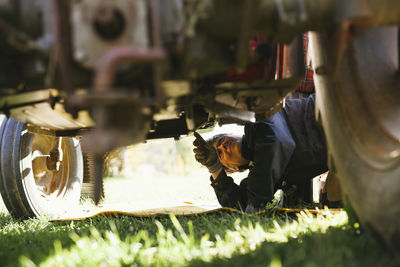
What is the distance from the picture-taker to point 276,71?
151 centimetres

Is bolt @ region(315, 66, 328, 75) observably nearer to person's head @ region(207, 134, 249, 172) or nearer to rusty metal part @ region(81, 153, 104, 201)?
person's head @ region(207, 134, 249, 172)

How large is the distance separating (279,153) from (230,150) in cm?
53

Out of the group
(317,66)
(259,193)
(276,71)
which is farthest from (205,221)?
(317,66)

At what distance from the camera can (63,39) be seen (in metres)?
0.85

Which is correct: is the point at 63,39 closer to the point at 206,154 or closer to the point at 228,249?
the point at 228,249

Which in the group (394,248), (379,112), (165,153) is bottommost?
(165,153)

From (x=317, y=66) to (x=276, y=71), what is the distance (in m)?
0.28

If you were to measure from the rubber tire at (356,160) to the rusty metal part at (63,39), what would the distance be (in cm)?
69

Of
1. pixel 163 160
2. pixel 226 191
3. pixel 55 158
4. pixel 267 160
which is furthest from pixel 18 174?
pixel 163 160

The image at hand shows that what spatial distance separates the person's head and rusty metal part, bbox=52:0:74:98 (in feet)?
6.58

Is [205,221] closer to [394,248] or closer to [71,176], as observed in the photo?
[394,248]

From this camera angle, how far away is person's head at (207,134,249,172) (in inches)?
109

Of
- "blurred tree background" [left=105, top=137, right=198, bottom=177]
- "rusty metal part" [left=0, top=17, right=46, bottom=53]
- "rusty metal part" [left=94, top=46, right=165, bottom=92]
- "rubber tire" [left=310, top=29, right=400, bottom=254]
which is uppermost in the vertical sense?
"rusty metal part" [left=0, top=17, right=46, bottom=53]

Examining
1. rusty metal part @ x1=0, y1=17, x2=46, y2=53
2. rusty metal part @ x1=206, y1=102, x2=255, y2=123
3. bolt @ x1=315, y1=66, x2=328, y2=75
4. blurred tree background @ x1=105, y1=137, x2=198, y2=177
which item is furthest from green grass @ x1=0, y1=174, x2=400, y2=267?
blurred tree background @ x1=105, y1=137, x2=198, y2=177
